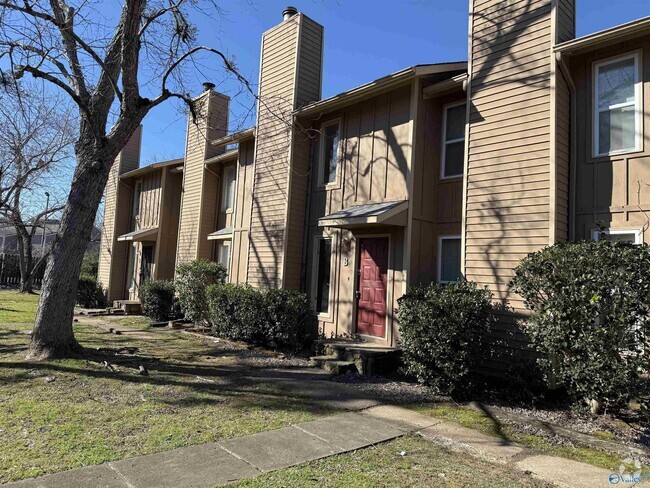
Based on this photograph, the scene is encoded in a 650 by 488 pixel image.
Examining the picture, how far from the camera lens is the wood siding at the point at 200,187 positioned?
1531 cm

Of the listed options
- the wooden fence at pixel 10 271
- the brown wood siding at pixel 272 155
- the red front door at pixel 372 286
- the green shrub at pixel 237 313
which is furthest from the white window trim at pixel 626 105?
the wooden fence at pixel 10 271

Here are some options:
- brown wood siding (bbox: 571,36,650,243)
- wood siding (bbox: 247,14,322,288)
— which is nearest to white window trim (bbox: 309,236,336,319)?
wood siding (bbox: 247,14,322,288)

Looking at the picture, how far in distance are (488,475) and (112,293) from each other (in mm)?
18311

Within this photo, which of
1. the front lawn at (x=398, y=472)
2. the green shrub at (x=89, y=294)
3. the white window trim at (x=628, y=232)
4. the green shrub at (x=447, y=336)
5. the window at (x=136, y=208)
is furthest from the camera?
the window at (x=136, y=208)

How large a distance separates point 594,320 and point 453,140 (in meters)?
4.78

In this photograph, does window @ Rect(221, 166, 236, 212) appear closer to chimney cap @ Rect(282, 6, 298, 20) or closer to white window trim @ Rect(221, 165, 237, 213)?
white window trim @ Rect(221, 165, 237, 213)

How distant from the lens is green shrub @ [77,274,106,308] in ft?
62.2

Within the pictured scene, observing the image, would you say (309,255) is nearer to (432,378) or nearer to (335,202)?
(335,202)

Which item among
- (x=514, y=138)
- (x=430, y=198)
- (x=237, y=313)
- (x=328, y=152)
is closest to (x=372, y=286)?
(x=430, y=198)

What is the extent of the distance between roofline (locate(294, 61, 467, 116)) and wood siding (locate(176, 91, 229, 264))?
5.96m

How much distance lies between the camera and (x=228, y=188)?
15.3 metres

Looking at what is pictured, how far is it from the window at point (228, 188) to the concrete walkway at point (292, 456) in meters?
10.6

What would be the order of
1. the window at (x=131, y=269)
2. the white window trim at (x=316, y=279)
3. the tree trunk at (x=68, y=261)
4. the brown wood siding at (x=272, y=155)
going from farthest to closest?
the window at (x=131, y=269), the brown wood siding at (x=272, y=155), the white window trim at (x=316, y=279), the tree trunk at (x=68, y=261)

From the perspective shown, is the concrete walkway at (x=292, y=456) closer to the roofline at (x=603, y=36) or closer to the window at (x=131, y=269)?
the roofline at (x=603, y=36)
